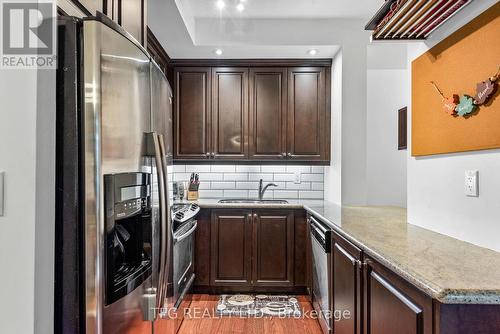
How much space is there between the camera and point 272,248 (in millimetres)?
3414

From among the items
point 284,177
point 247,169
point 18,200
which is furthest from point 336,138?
point 18,200

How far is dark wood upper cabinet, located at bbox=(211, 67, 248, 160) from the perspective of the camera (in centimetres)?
371

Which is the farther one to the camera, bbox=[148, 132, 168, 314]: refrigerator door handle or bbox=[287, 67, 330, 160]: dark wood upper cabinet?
bbox=[287, 67, 330, 160]: dark wood upper cabinet

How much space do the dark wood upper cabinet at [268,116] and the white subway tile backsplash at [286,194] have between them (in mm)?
490

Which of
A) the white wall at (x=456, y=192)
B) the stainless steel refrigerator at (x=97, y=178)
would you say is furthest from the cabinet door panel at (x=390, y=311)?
the stainless steel refrigerator at (x=97, y=178)

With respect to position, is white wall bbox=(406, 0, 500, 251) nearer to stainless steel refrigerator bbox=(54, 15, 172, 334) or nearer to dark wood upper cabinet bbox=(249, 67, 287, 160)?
stainless steel refrigerator bbox=(54, 15, 172, 334)

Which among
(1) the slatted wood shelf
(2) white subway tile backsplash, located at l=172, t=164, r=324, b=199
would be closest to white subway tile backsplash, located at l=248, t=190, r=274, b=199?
(2) white subway tile backsplash, located at l=172, t=164, r=324, b=199

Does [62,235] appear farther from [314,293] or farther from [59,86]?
[314,293]

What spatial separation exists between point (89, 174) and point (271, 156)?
274cm

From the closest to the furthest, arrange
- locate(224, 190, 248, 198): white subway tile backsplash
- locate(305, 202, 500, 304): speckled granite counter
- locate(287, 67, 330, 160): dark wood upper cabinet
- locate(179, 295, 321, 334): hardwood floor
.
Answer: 1. locate(305, 202, 500, 304): speckled granite counter
2. locate(179, 295, 321, 334): hardwood floor
3. locate(287, 67, 330, 160): dark wood upper cabinet
4. locate(224, 190, 248, 198): white subway tile backsplash

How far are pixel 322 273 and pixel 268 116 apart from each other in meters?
1.79

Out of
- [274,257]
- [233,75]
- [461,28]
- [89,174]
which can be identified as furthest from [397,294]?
[233,75]

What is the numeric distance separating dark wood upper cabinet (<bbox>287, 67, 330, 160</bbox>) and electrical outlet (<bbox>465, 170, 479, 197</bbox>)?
7.05 ft

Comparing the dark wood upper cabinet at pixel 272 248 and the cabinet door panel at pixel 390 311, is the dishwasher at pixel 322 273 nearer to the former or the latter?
the dark wood upper cabinet at pixel 272 248
